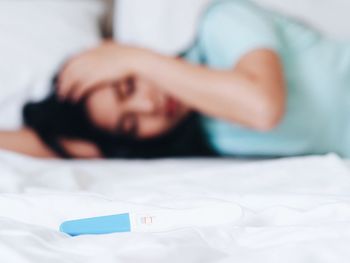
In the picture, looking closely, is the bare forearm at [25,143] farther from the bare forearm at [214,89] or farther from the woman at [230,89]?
the bare forearm at [214,89]

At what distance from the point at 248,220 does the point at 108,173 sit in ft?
1.16

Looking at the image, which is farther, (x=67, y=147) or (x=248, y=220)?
(x=67, y=147)

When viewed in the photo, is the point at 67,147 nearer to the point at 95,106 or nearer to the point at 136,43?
the point at 95,106

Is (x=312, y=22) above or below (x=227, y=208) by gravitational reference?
above

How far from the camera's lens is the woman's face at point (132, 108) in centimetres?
103

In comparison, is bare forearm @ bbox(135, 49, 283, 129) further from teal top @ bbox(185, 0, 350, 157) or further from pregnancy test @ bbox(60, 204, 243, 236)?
→ pregnancy test @ bbox(60, 204, 243, 236)

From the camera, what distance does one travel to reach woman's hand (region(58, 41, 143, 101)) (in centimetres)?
104

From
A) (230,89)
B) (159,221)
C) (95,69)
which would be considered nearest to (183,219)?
(159,221)

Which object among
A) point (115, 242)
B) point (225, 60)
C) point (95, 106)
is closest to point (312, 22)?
point (225, 60)

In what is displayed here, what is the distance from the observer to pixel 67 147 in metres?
1.08

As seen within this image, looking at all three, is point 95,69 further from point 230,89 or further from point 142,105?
point 230,89

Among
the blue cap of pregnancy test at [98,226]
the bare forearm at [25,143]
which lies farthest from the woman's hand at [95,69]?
the blue cap of pregnancy test at [98,226]

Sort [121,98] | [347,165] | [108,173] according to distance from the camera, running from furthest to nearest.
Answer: [121,98], [108,173], [347,165]

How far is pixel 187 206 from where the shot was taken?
2.11ft
